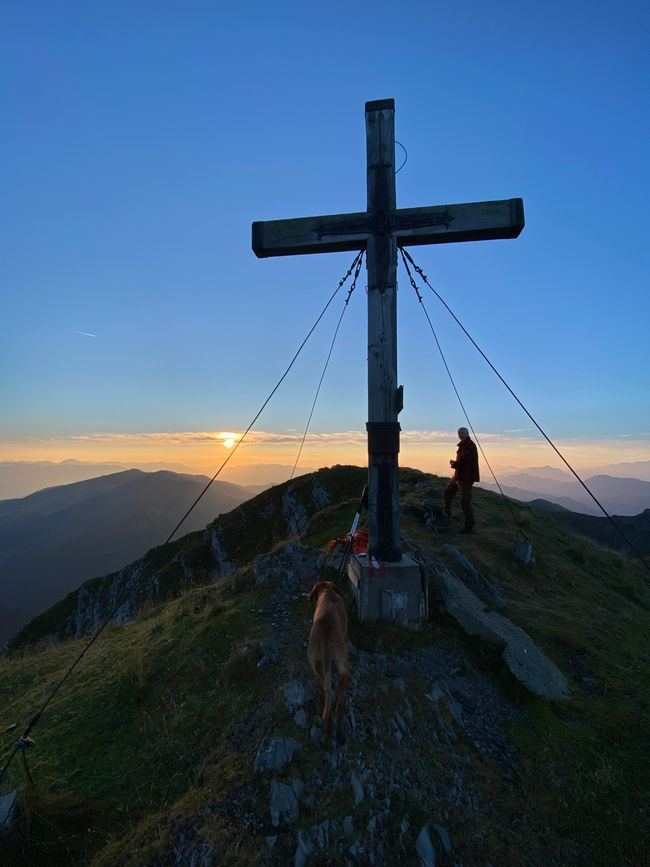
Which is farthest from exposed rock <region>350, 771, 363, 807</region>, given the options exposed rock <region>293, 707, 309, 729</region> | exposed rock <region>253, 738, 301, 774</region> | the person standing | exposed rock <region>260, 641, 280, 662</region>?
the person standing

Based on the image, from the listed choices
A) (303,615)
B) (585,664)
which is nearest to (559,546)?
(585,664)

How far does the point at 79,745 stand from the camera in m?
5.66

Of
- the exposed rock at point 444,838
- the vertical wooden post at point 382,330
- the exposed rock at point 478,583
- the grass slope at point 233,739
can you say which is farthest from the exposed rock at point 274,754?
the exposed rock at point 478,583

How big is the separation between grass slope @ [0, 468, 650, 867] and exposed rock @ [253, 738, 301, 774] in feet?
0.39

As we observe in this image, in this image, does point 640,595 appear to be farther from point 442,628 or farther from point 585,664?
point 442,628

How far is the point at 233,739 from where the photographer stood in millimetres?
4996

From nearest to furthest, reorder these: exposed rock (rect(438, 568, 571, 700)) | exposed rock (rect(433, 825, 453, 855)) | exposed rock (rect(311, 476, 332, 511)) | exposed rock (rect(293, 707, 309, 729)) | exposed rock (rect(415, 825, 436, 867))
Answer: exposed rock (rect(415, 825, 436, 867)), exposed rock (rect(433, 825, 453, 855)), exposed rock (rect(293, 707, 309, 729)), exposed rock (rect(438, 568, 571, 700)), exposed rock (rect(311, 476, 332, 511))

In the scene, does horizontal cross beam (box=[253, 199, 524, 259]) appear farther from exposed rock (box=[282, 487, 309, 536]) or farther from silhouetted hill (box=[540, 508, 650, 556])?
silhouetted hill (box=[540, 508, 650, 556])

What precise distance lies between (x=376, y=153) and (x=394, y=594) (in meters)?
7.19

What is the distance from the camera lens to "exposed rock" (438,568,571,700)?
659 centimetres

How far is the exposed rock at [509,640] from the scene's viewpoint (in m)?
6.59

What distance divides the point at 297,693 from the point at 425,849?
199 cm

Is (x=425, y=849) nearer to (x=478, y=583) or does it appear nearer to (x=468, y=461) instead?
(x=478, y=583)

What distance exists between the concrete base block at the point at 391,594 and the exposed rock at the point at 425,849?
311 cm
